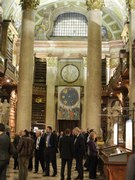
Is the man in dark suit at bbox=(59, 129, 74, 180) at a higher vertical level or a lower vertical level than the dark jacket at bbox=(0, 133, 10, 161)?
lower

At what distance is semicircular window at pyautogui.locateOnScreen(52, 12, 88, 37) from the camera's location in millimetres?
28766

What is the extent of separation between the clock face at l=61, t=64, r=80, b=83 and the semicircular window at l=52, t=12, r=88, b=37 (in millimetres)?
2715

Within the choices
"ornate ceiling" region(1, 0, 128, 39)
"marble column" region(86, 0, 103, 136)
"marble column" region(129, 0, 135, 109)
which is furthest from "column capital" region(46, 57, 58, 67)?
"marble column" region(129, 0, 135, 109)

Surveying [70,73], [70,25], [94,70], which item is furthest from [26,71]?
[70,25]

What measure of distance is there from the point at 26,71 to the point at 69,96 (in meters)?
10.9

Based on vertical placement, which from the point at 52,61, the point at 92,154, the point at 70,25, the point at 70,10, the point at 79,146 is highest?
the point at 70,10

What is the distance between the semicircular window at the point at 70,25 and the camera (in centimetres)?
2877

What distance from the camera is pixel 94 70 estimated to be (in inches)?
636

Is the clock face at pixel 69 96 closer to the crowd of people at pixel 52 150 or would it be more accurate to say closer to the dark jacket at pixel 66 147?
the crowd of people at pixel 52 150

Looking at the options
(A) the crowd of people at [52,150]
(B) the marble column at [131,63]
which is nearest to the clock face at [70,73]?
(B) the marble column at [131,63]

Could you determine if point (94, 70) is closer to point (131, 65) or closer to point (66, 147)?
point (131, 65)

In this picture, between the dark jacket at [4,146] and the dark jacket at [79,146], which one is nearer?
the dark jacket at [4,146]

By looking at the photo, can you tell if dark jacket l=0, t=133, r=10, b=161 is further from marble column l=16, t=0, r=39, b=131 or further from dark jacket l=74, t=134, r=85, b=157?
marble column l=16, t=0, r=39, b=131

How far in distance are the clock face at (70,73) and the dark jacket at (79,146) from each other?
18610 millimetres
